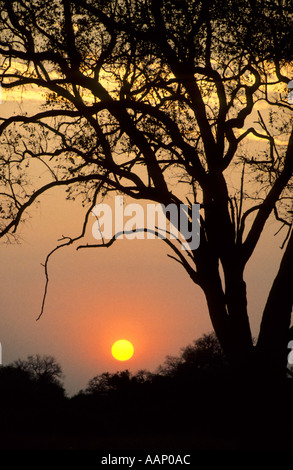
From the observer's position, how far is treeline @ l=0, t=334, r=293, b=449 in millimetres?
13430

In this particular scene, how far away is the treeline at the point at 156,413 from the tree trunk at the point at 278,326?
428 mm

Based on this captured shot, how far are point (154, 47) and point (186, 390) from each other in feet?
27.0

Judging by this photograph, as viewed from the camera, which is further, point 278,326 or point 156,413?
point 156,413

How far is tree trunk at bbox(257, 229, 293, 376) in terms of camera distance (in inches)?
533

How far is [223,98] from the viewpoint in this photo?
592 inches

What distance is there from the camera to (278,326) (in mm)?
13555

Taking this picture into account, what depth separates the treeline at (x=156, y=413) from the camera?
1343cm

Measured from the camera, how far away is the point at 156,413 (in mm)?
16750

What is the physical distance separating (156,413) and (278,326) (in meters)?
4.73

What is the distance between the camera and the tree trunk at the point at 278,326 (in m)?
13.5

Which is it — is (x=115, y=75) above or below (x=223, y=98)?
above

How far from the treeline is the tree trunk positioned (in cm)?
43
